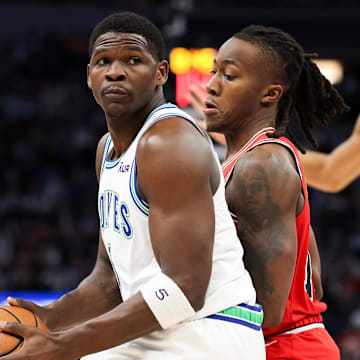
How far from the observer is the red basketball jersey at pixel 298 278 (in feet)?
8.79

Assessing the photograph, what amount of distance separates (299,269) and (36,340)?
109cm

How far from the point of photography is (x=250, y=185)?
256cm

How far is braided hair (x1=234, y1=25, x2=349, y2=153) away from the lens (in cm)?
284

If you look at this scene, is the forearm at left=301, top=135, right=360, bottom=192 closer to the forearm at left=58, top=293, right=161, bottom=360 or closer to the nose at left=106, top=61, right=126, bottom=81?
the nose at left=106, top=61, right=126, bottom=81

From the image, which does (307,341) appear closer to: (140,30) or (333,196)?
(140,30)

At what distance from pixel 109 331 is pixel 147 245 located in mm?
315

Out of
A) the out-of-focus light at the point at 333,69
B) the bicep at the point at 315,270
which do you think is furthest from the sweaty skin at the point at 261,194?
the out-of-focus light at the point at 333,69

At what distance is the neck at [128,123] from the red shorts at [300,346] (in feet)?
3.04

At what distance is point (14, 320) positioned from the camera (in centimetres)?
238

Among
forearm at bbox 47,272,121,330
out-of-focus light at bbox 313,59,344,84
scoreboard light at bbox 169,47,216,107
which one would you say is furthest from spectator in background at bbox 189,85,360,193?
out-of-focus light at bbox 313,59,344,84

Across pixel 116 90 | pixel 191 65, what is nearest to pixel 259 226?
pixel 116 90

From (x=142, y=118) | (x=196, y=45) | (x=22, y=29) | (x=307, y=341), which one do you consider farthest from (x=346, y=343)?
(x=22, y=29)

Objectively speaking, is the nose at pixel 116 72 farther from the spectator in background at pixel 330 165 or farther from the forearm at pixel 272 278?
the spectator in background at pixel 330 165

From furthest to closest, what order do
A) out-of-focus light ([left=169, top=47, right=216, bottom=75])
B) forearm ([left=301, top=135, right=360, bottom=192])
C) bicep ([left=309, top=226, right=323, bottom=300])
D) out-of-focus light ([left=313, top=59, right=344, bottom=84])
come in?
out-of-focus light ([left=313, top=59, right=344, bottom=84]) < out-of-focus light ([left=169, top=47, right=216, bottom=75]) < forearm ([left=301, top=135, right=360, bottom=192]) < bicep ([left=309, top=226, right=323, bottom=300])
